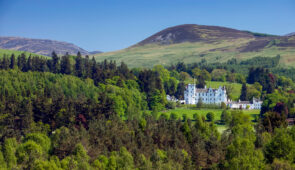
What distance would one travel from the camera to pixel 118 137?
217ft

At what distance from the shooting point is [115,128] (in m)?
73.2

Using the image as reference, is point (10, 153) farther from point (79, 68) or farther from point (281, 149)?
point (79, 68)

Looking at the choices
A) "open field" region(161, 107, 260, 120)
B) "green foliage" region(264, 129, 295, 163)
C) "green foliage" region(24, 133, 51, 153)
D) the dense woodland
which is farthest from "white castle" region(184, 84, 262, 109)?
"green foliage" region(24, 133, 51, 153)

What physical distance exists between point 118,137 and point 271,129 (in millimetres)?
29569

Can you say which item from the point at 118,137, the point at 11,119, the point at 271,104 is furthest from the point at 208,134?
the point at 271,104

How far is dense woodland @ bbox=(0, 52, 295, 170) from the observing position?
56062mm

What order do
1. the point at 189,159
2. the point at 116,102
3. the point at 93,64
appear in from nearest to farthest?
the point at 189,159 → the point at 116,102 → the point at 93,64

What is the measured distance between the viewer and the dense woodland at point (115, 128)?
56.1 m

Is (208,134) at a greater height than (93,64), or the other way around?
(93,64)

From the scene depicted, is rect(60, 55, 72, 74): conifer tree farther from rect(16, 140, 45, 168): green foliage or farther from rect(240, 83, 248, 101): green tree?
rect(16, 140, 45, 168): green foliage

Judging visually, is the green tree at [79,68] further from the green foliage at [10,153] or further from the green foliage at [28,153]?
the green foliage at [28,153]

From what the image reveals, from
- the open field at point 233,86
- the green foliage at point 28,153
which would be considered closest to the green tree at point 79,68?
the open field at point 233,86

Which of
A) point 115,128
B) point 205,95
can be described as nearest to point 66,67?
point 205,95

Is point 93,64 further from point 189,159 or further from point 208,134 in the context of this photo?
point 189,159
